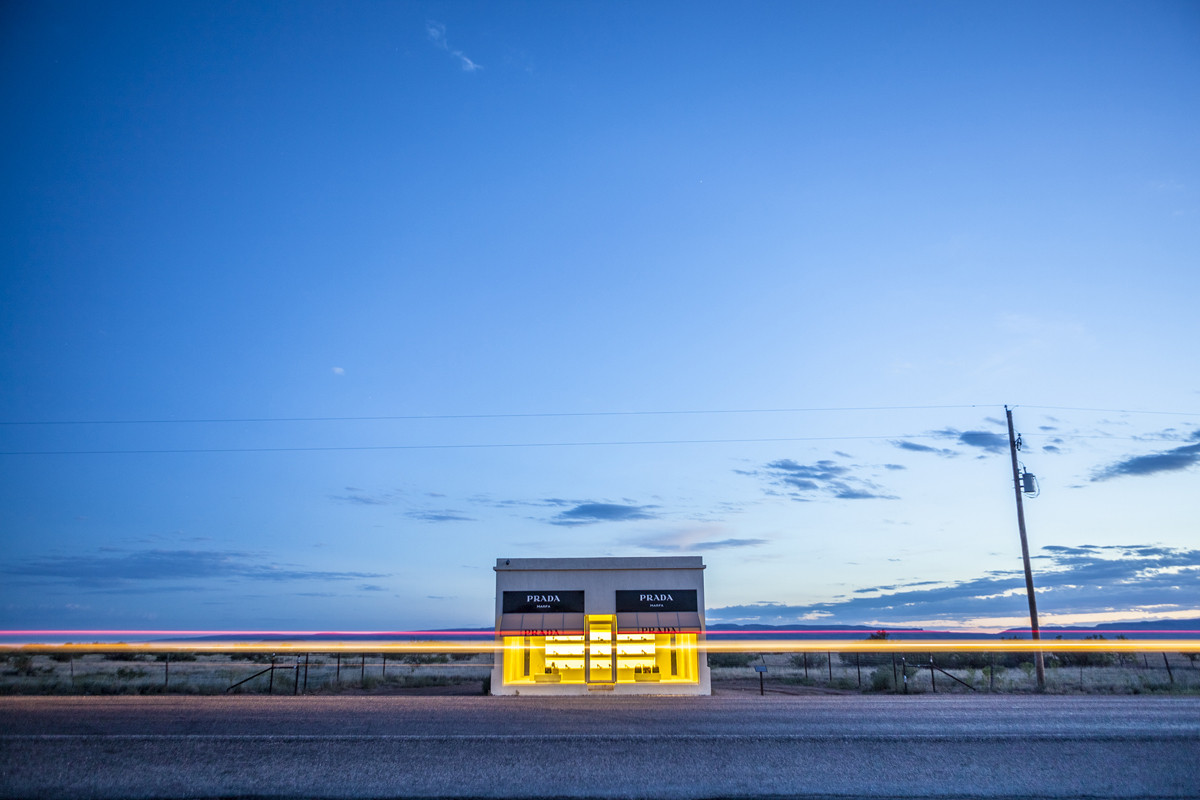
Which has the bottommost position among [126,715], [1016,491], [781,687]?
[781,687]

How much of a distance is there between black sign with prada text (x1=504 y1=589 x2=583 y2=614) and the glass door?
72cm

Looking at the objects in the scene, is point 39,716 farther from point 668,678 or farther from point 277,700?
point 668,678

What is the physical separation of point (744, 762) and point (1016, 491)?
2299cm

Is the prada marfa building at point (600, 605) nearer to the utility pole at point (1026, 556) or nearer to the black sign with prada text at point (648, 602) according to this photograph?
the black sign with prada text at point (648, 602)

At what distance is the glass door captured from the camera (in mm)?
22938

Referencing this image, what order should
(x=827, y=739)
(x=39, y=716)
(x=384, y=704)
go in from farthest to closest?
(x=384, y=704), (x=39, y=716), (x=827, y=739)

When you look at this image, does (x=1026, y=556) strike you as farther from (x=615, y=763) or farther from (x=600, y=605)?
(x=615, y=763)

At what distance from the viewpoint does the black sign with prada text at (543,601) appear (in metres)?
23.6

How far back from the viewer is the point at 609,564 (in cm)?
2373

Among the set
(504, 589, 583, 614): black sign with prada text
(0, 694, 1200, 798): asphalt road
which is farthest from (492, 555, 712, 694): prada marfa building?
(0, 694, 1200, 798): asphalt road

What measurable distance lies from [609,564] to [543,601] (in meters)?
2.46

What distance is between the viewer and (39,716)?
50.6 feet

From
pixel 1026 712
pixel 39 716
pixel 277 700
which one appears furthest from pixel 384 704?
pixel 1026 712

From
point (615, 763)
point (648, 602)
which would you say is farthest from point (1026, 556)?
point (615, 763)
